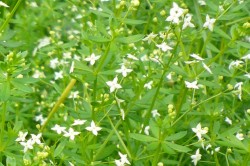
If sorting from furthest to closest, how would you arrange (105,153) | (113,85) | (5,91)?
(105,153) → (113,85) → (5,91)

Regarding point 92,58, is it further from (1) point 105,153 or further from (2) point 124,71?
(1) point 105,153


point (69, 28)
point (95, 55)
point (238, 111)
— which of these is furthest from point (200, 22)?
point (69, 28)

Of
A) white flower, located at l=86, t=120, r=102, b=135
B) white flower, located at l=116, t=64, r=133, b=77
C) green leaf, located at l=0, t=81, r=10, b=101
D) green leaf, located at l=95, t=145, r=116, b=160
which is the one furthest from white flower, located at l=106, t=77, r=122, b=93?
green leaf, located at l=0, t=81, r=10, b=101

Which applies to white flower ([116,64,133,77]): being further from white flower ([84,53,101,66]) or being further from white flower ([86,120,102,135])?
white flower ([86,120,102,135])

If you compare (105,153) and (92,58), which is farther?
(105,153)

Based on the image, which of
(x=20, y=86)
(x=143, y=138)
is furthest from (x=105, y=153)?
(x=20, y=86)

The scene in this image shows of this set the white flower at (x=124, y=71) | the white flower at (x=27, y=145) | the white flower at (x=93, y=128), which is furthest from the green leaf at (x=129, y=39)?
the white flower at (x=27, y=145)

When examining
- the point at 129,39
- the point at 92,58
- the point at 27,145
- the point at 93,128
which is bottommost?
the point at 27,145

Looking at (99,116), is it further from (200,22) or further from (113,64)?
(200,22)
